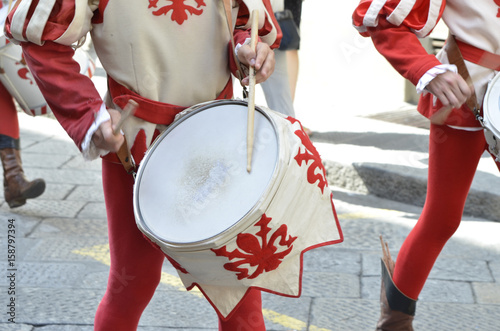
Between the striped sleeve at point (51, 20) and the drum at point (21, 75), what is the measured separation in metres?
2.21

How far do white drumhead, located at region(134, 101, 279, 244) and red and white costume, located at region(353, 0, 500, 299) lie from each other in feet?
2.09

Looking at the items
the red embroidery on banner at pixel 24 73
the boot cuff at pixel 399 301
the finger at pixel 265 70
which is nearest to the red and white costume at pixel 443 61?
the boot cuff at pixel 399 301

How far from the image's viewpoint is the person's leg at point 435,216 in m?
2.39

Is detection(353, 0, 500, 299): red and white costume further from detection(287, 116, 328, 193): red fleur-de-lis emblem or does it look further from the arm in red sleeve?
detection(287, 116, 328, 193): red fleur-de-lis emblem

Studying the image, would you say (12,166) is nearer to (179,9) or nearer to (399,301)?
(399,301)

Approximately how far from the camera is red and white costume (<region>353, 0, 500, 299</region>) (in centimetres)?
219

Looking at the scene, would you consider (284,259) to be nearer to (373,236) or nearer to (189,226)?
(189,226)

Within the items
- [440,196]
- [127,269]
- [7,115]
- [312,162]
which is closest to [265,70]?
[312,162]

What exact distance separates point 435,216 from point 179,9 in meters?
1.16

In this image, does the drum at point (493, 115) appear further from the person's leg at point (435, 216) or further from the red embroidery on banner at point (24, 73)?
the red embroidery on banner at point (24, 73)

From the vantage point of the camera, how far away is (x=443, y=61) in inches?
92.2

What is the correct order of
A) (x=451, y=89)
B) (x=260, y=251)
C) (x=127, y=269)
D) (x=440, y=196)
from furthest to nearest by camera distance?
1. (x=440, y=196)
2. (x=451, y=89)
3. (x=127, y=269)
4. (x=260, y=251)

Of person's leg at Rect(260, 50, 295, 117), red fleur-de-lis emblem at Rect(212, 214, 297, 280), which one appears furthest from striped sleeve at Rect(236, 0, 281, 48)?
person's leg at Rect(260, 50, 295, 117)

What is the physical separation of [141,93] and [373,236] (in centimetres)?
249
